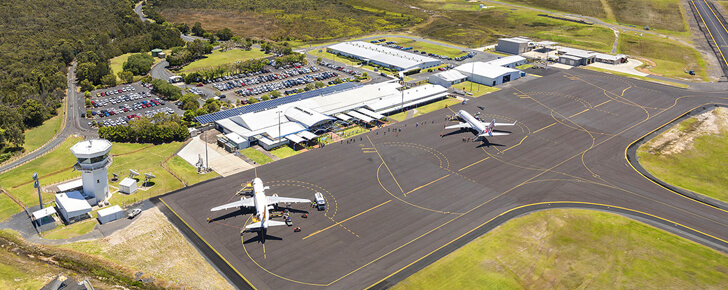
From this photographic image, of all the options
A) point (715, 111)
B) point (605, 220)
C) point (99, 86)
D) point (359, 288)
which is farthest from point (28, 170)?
point (715, 111)

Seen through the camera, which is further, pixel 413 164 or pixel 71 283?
pixel 413 164

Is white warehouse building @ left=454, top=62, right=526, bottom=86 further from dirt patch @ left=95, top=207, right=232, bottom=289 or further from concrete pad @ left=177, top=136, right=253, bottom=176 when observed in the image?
dirt patch @ left=95, top=207, right=232, bottom=289

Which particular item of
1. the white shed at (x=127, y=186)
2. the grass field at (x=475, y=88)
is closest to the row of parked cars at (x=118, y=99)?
the white shed at (x=127, y=186)

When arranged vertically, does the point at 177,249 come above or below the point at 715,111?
below

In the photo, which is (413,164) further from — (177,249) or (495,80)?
(495,80)

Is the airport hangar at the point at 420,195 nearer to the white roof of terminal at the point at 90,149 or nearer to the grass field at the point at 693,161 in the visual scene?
the grass field at the point at 693,161

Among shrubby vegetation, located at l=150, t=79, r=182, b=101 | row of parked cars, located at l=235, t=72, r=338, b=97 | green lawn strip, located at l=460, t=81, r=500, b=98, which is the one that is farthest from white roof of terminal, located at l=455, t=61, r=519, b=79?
shrubby vegetation, located at l=150, t=79, r=182, b=101

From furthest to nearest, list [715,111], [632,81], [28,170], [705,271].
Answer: [632,81] < [715,111] < [28,170] < [705,271]

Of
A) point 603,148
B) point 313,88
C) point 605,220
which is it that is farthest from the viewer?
point 313,88
